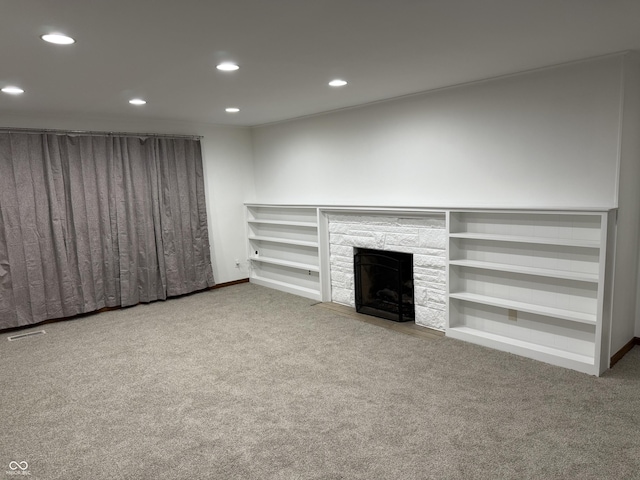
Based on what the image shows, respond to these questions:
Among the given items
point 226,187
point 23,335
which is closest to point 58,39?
point 23,335

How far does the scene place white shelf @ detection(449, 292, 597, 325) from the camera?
332 centimetres

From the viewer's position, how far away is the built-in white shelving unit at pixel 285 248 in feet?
18.9

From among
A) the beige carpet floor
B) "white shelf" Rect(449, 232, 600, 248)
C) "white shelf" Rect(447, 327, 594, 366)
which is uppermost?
"white shelf" Rect(449, 232, 600, 248)

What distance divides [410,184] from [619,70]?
6.59 feet

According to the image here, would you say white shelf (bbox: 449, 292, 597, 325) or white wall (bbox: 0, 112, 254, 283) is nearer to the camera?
white shelf (bbox: 449, 292, 597, 325)

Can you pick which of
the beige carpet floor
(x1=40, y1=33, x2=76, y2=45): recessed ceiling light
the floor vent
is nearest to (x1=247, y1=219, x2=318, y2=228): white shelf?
the beige carpet floor

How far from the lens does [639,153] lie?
348 cm

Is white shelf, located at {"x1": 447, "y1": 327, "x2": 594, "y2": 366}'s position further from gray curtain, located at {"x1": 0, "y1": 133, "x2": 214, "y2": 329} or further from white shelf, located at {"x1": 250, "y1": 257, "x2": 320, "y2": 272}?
gray curtain, located at {"x1": 0, "y1": 133, "x2": 214, "y2": 329}

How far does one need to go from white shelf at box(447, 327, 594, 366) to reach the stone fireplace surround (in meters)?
0.28

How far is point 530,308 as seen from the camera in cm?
356

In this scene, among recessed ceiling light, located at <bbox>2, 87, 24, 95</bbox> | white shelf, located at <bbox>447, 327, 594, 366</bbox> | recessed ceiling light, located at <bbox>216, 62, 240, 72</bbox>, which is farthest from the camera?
recessed ceiling light, located at <bbox>2, 87, 24, 95</bbox>

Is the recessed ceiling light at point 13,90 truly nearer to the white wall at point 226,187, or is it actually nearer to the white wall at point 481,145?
the white wall at point 226,187

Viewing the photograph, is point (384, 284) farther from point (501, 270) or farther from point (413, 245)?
point (501, 270)

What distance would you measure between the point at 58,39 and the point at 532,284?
380cm
